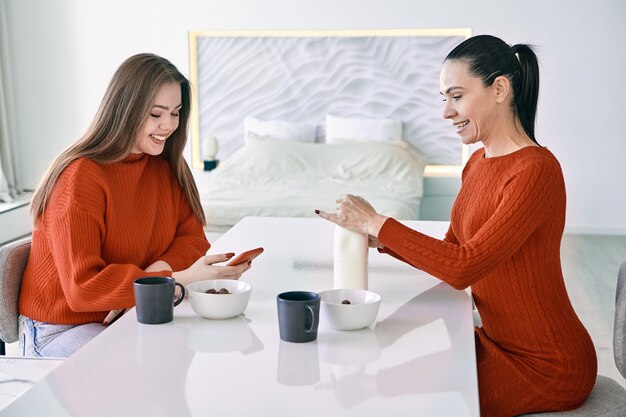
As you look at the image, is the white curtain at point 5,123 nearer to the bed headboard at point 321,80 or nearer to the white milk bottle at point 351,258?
the bed headboard at point 321,80

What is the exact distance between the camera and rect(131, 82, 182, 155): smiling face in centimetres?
190

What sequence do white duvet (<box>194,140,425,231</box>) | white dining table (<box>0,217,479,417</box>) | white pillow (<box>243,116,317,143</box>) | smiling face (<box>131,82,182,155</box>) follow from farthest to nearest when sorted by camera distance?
1. white pillow (<box>243,116,317,143</box>)
2. white duvet (<box>194,140,425,231</box>)
3. smiling face (<box>131,82,182,155</box>)
4. white dining table (<box>0,217,479,417</box>)

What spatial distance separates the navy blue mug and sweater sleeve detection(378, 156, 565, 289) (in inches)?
11.5

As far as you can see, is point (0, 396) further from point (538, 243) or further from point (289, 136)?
point (289, 136)

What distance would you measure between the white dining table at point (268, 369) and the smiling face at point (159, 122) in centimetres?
53

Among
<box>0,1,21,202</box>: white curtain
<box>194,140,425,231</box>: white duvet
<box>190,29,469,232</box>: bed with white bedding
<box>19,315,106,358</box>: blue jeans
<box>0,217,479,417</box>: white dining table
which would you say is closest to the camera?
<box>0,217,479,417</box>: white dining table

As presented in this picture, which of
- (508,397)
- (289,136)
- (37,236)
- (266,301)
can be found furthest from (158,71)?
(289,136)

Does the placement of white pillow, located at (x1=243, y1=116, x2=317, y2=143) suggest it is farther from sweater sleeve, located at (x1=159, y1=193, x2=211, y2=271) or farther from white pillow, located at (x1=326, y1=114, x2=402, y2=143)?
sweater sleeve, located at (x1=159, y1=193, x2=211, y2=271)

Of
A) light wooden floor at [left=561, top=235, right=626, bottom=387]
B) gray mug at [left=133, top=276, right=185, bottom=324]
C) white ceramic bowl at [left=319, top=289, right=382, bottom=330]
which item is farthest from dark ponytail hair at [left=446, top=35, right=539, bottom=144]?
light wooden floor at [left=561, top=235, right=626, bottom=387]

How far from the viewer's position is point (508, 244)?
4.85 ft

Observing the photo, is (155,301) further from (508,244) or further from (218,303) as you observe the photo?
(508,244)

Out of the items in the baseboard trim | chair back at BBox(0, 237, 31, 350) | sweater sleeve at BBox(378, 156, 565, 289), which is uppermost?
sweater sleeve at BBox(378, 156, 565, 289)

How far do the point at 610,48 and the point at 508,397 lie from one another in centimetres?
422

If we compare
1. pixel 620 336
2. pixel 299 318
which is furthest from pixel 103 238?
pixel 620 336
